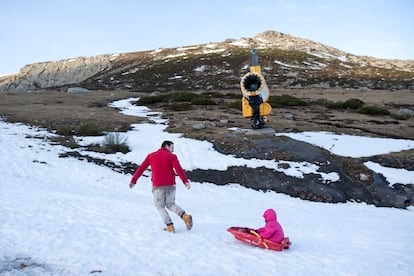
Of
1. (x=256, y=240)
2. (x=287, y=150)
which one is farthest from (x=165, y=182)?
(x=287, y=150)

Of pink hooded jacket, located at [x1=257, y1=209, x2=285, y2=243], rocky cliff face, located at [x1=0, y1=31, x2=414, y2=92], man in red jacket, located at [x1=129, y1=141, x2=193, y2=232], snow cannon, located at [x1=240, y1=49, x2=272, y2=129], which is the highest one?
rocky cliff face, located at [x1=0, y1=31, x2=414, y2=92]

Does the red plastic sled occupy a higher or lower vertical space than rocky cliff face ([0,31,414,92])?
lower

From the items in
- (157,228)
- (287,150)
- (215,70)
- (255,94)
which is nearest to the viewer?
(157,228)

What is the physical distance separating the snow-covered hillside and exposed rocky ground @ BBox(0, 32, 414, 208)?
979mm

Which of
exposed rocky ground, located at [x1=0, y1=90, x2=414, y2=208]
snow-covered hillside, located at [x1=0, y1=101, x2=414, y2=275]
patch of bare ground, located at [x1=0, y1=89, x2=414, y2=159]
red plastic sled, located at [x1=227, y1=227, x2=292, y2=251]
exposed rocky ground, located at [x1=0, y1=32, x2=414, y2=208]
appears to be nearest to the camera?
snow-covered hillside, located at [x1=0, y1=101, x2=414, y2=275]

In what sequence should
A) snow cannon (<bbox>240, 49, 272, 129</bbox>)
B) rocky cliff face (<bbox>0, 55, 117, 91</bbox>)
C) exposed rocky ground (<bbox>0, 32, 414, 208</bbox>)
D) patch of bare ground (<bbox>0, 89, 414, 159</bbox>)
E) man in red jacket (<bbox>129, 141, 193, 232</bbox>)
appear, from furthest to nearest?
rocky cliff face (<bbox>0, 55, 117, 91</bbox>), patch of bare ground (<bbox>0, 89, 414, 159</bbox>), snow cannon (<bbox>240, 49, 272, 129</bbox>), exposed rocky ground (<bbox>0, 32, 414, 208</bbox>), man in red jacket (<bbox>129, 141, 193, 232</bbox>)

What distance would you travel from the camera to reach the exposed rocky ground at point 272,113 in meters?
14.0

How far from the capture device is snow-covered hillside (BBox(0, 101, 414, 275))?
577cm

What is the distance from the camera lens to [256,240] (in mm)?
6977

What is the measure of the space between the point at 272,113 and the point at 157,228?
2277 cm

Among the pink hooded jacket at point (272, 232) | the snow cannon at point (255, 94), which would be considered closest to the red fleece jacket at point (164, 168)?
the pink hooded jacket at point (272, 232)

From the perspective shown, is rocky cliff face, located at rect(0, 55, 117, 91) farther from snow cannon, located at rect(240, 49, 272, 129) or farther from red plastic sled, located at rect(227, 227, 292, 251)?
red plastic sled, located at rect(227, 227, 292, 251)

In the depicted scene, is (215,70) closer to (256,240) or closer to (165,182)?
(165,182)

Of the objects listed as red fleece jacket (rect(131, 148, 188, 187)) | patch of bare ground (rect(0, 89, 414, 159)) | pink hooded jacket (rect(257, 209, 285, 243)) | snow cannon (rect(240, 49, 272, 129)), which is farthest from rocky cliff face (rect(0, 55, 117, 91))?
pink hooded jacket (rect(257, 209, 285, 243))
